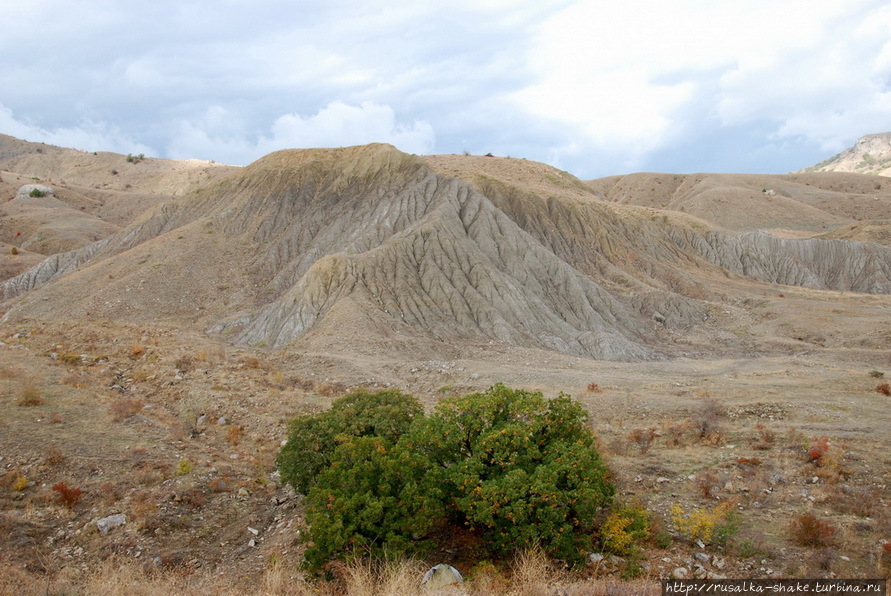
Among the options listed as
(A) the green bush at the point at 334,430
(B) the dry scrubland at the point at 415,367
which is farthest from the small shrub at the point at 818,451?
(A) the green bush at the point at 334,430

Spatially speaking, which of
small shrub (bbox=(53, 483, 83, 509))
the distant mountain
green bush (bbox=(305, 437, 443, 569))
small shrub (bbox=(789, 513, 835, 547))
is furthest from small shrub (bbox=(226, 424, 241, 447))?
the distant mountain

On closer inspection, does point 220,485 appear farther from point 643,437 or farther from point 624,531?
point 643,437

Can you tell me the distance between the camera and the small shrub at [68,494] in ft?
43.9

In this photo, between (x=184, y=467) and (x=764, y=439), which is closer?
(x=184, y=467)

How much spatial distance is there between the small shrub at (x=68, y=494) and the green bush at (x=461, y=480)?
4988 millimetres

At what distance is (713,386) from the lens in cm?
2556

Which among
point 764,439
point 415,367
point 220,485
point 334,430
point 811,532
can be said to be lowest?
point 811,532

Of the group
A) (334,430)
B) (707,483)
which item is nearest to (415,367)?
(334,430)

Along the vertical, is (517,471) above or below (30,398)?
below

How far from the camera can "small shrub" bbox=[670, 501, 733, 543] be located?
37.9 feet

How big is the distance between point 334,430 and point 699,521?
8745 millimetres

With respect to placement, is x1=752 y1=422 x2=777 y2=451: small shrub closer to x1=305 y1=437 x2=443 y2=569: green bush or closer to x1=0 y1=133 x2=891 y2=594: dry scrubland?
x1=0 y1=133 x2=891 y2=594: dry scrubland

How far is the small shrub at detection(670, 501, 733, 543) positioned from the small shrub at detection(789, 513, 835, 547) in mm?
1338

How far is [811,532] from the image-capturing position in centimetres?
1130
